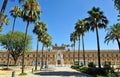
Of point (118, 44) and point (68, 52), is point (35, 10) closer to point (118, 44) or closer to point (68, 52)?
point (118, 44)

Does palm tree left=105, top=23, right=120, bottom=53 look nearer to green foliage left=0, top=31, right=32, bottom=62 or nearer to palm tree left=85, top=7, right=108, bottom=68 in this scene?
palm tree left=85, top=7, right=108, bottom=68

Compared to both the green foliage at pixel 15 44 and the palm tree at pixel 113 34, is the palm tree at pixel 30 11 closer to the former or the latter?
the palm tree at pixel 113 34

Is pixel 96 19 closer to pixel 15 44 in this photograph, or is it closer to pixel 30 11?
pixel 30 11

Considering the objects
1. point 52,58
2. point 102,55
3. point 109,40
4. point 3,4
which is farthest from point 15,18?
point 102,55

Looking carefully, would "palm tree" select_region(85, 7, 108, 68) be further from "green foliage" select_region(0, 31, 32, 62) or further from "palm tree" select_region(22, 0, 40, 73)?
"green foliage" select_region(0, 31, 32, 62)

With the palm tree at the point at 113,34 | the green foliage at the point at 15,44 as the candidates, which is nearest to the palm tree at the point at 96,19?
the palm tree at the point at 113,34

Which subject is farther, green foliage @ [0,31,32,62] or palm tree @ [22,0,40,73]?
green foliage @ [0,31,32,62]

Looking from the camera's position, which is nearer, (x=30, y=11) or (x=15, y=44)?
(x=30, y=11)

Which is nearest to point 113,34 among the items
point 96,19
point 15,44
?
point 96,19

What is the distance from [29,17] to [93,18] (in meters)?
12.1

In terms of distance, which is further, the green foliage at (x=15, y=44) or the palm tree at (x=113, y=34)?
the green foliage at (x=15, y=44)

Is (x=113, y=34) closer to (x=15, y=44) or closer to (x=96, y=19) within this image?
(x=96, y=19)

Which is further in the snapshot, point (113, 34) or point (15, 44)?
point (15, 44)

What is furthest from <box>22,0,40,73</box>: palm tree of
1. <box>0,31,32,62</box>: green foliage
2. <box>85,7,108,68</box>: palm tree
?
<box>0,31,32,62</box>: green foliage
